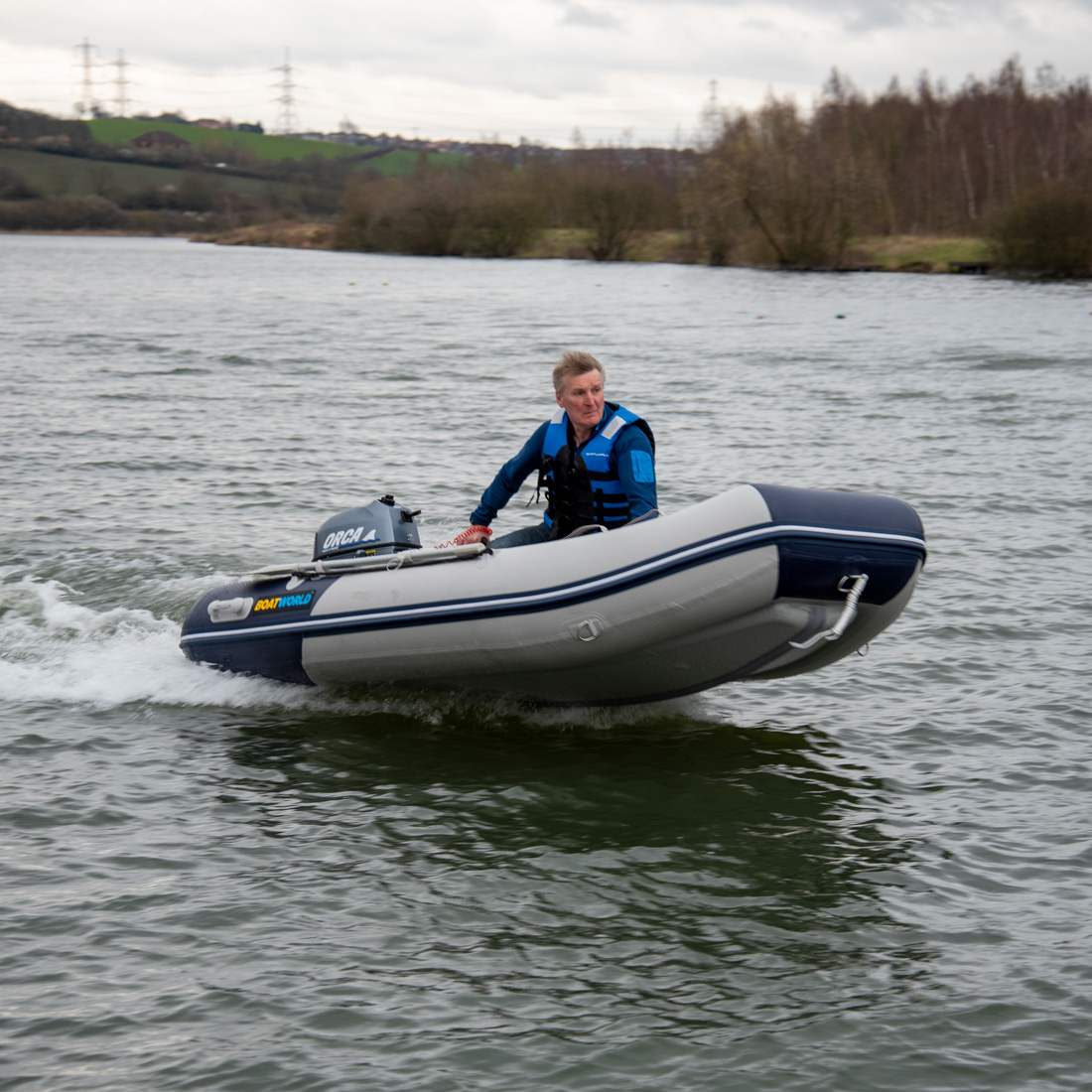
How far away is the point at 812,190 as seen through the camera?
40.1 m

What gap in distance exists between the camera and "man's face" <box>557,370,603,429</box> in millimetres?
5012

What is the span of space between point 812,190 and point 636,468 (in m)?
37.5

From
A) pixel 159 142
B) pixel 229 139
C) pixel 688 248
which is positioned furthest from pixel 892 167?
pixel 229 139

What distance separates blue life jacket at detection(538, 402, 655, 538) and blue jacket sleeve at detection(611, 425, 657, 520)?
3 centimetres

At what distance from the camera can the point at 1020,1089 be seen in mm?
3064

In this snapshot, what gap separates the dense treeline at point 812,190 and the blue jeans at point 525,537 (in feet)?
105

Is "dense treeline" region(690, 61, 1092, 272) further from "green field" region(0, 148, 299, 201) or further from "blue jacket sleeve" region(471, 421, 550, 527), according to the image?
"green field" region(0, 148, 299, 201)

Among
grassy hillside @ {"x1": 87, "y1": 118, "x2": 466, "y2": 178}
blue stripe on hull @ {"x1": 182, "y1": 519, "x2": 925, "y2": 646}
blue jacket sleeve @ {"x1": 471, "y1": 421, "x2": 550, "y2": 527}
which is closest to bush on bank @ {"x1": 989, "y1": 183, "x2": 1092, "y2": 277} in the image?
blue jacket sleeve @ {"x1": 471, "y1": 421, "x2": 550, "y2": 527}

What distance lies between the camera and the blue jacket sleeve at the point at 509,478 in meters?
5.42

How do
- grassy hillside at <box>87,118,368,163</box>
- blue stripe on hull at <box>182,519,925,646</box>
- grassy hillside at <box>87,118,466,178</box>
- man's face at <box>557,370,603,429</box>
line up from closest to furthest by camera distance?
blue stripe on hull at <box>182,519,925,646</box>
man's face at <box>557,370,603,429</box>
grassy hillside at <box>87,118,466,178</box>
grassy hillside at <box>87,118,368,163</box>

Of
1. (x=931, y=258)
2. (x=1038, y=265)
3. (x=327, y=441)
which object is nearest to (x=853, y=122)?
(x=931, y=258)

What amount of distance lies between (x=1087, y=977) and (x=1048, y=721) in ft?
6.85

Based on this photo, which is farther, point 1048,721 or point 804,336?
point 804,336

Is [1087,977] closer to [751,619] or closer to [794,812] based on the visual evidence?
[794,812]
